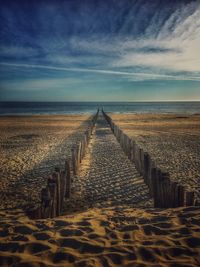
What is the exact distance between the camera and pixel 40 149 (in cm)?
1324

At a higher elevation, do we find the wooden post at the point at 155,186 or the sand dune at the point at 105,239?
the wooden post at the point at 155,186

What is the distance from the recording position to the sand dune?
3.33 metres

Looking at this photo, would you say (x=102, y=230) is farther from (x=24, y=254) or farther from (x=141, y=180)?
(x=141, y=180)

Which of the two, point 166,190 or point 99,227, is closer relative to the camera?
point 99,227

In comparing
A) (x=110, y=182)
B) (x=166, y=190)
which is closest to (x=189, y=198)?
(x=166, y=190)

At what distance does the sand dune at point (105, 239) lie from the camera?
10.9ft

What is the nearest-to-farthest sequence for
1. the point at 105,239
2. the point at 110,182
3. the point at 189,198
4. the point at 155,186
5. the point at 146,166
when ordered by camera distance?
the point at 105,239 → the point at 189,198 → the point at 155,186 → the point at 146,166 → the point at 110,182

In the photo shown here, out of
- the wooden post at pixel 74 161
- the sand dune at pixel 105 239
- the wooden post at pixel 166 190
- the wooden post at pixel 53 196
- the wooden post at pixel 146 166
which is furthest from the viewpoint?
the wooden post at pixel 74 161

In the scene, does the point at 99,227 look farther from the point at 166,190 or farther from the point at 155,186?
the point at 155,186

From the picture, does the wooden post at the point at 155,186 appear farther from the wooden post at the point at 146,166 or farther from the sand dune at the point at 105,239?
the wooden post at the point at 146,166

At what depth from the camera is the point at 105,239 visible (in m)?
3.85

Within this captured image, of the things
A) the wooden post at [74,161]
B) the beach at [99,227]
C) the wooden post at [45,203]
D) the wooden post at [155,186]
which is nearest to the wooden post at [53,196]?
the wooden post at [45,203]

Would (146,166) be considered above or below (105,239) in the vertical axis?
above

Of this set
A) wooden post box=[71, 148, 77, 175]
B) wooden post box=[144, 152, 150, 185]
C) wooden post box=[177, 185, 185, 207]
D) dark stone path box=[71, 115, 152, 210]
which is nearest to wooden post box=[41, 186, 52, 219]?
dark stone path box=[71, 115, 152, 210]
